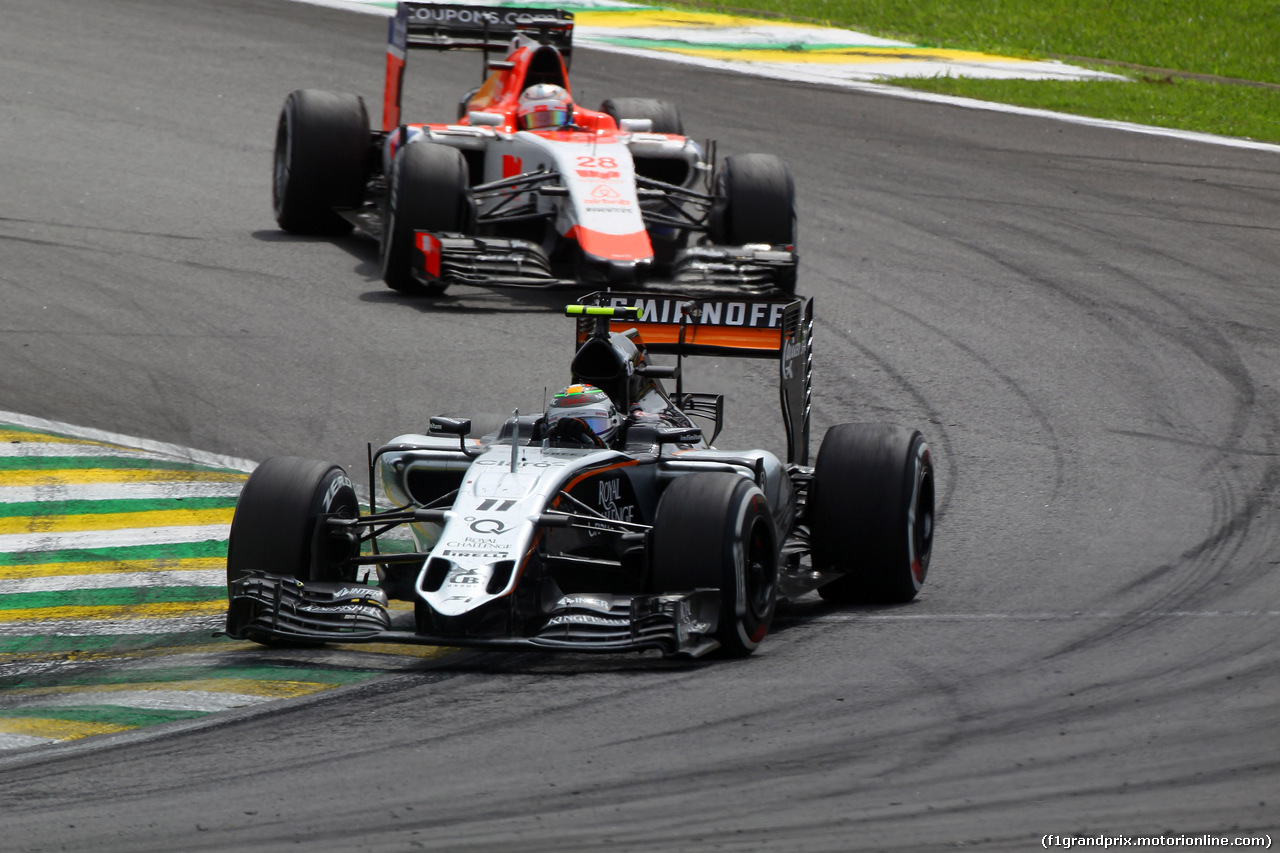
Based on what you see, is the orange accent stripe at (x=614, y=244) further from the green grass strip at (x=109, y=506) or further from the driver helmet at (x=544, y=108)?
the green grass strip at (x=109, y=506)

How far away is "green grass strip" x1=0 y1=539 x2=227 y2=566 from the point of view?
9328mm

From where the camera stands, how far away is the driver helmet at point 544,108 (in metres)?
15.3

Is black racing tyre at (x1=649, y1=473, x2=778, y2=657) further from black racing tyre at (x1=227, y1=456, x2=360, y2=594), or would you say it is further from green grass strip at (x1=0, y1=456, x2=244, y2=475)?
green grass strip at (x1=0, y1=456, x2=244, y2=475)

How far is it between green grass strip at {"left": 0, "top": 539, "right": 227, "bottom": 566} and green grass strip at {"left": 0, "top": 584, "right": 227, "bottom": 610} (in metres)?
0.46

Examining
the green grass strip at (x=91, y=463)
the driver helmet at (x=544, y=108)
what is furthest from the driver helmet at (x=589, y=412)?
the driver helmet at (x=544, y=108)

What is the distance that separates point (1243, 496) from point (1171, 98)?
13.3 metres

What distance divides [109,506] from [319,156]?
6495 mm

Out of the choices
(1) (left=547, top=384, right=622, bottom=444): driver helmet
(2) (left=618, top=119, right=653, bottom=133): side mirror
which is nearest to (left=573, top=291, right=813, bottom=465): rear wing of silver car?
(1) (left=547, top=384, right=622, bottom=444): driver helmet

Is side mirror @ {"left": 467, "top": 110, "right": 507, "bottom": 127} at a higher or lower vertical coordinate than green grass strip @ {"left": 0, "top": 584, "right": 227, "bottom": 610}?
higher

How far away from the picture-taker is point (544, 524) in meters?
7.27

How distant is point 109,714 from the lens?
272 inches

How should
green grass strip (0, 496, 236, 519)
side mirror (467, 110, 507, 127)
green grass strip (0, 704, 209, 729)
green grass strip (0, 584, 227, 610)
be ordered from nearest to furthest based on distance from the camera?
green grass strip (0, 704, 209, 729) → green grass strip (0, 584, 227, 610) → green grass strip (0, 496, 236, 519) → side mirror (467, 110, 507, 127)

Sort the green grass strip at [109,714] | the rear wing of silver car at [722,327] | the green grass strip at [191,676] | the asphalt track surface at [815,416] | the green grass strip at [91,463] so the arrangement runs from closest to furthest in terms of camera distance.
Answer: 1. the asphalt track surface at [815,416]
2. the green grass strip at [109,714]
3. the green grass strip at [191,676]
4. the rear wing of silver car at [722,327]
5. the green grass strip at [91,463]

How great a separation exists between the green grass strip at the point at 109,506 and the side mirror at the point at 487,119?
6.03 meters
